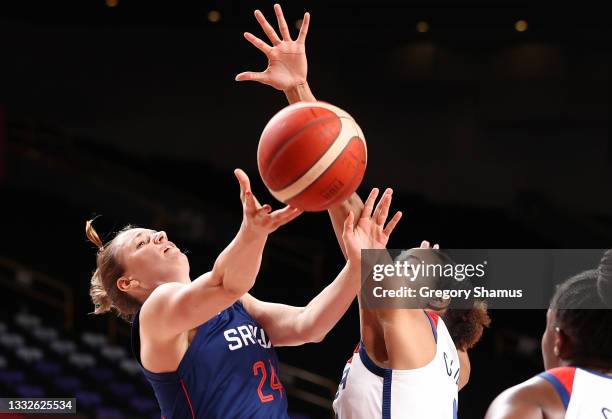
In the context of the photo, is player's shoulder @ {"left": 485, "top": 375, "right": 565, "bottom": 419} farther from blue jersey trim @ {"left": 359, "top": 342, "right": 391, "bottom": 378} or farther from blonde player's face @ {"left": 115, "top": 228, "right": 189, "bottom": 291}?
blonde player's face @ {"left": 115, "top": 228, "right": 189, "bottom": 291}

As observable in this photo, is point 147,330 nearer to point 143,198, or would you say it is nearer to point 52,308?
point 52,308

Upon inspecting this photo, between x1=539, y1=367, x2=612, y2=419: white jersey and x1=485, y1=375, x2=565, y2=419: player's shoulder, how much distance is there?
0.8 inches

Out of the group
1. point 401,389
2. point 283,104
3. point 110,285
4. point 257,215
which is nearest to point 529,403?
point 401,389

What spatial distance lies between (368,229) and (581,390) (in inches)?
38.0

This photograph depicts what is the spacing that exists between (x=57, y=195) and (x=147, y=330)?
8.83 meters

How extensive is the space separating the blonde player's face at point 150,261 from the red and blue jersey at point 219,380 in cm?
20

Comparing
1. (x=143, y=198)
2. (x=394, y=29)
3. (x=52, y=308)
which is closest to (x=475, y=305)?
(x=52, y=308)

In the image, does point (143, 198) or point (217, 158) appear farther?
point (217, 158)

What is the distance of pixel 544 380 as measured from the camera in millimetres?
2203

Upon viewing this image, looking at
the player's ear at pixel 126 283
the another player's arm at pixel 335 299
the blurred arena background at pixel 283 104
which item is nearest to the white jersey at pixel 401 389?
the another player's arm at pixel 335 299

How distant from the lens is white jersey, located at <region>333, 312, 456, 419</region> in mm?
2791

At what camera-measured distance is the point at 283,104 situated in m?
12.1

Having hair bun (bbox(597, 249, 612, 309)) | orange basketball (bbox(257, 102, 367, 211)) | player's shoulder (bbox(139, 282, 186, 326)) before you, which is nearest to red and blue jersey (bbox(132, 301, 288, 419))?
player's shoulder (bbox(139, 282, 186, 326))

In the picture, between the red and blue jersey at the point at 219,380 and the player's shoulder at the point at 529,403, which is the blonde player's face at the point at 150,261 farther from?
the player's shoulder at the point at 529,403
